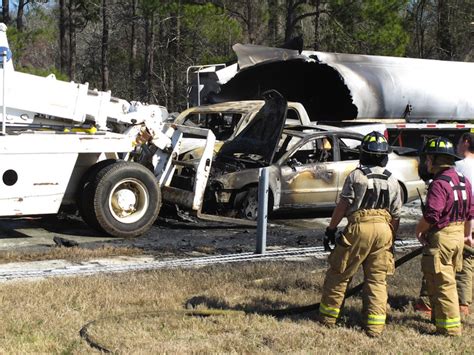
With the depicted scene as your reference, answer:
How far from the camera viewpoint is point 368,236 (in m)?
5.29

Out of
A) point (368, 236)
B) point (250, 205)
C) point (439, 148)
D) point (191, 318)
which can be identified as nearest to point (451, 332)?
point (368, 236)

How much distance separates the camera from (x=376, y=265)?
17.5 feet

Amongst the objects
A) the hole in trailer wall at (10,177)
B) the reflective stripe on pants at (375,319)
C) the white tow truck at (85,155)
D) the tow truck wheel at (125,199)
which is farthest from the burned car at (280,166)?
the reflective stripe on pants at (375,319)

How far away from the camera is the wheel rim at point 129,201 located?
916 centimetres

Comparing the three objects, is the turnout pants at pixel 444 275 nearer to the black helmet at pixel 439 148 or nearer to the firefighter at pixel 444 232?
the firefighter at pixel 444 232

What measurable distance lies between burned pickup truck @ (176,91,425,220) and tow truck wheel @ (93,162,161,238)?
1151 mm

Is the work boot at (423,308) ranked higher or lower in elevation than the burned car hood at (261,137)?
lower

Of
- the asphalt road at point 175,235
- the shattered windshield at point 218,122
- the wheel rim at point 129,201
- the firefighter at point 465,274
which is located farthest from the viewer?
the shattered windshield at point 218,122

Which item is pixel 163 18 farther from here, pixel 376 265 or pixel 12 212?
pixel 376 265

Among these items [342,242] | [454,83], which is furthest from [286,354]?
[454,83]

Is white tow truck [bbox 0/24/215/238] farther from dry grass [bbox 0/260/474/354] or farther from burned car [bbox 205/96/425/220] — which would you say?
dry grass [bbox 0/260/474/354]

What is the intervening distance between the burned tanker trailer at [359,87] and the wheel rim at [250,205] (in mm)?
5472

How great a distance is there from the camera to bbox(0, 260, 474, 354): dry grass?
497 centimetres

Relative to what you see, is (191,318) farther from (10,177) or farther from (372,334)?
(10,177)
